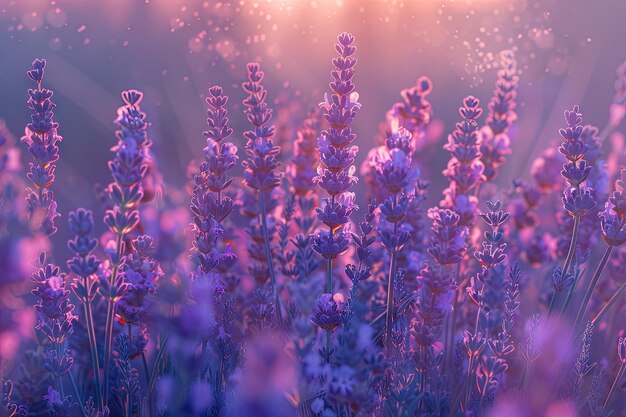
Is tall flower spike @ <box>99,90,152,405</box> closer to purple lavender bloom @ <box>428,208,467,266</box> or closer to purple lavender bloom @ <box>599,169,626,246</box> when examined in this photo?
purple lavender bloom @ <box>428,208,467,266</box>

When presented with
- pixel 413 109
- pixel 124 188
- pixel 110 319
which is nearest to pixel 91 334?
pixel 110 319

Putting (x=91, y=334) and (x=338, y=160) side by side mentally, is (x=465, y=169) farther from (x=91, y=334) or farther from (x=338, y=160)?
(x=91, y=334)

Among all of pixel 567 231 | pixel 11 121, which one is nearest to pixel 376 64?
pixel 11 121

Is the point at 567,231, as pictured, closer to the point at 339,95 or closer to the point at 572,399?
the point at 572,399

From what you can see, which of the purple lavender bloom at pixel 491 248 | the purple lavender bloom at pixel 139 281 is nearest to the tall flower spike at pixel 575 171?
the purple lavender bloom at pixel 491 248

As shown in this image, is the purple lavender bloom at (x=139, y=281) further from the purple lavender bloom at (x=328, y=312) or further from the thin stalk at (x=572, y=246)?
the thin stalk at (x=572, y=246)

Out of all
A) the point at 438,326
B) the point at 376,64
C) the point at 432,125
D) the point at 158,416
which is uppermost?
the point at 376,64
